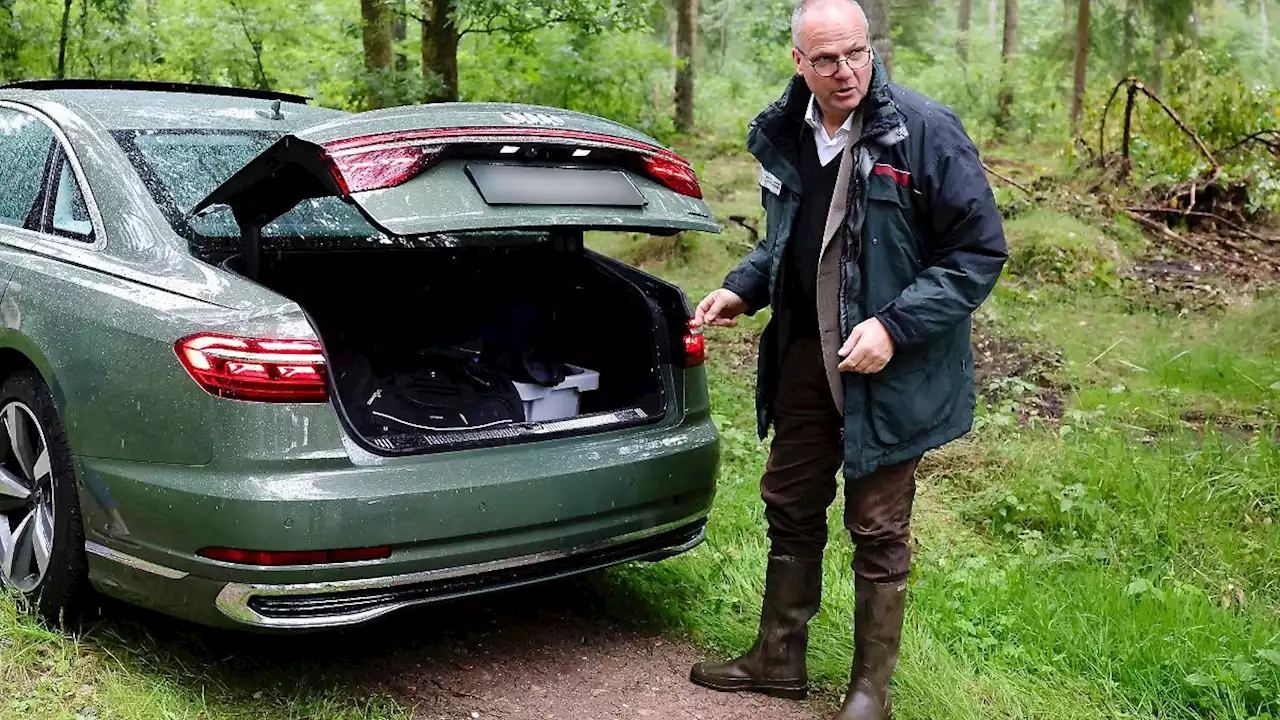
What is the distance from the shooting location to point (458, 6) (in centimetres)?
884

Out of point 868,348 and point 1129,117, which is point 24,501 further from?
point 1129,117

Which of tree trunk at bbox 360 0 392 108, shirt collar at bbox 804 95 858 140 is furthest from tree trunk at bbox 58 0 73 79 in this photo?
shirt collar at bbox 804 95 858 140

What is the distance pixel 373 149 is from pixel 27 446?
5.09 ft

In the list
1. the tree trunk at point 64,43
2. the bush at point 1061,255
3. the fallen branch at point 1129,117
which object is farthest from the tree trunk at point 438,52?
the fallen branch at point 1129,117

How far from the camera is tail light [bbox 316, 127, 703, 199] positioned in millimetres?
2809

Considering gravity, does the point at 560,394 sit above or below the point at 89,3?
below

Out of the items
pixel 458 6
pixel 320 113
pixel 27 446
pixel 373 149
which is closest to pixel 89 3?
pixel 458 6

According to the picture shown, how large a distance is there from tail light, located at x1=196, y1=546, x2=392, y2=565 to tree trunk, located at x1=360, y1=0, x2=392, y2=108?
24.7 ft

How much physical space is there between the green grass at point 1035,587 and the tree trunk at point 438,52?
4.34 meters

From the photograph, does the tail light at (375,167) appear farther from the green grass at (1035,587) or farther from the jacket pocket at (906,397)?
the green grass at (1035,587)

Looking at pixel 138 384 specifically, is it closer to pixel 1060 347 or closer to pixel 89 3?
pixel 1060 347

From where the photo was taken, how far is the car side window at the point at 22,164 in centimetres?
374

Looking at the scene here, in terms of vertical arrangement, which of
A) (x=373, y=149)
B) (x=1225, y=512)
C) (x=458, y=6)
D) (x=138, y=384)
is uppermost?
(x=458, y=6)

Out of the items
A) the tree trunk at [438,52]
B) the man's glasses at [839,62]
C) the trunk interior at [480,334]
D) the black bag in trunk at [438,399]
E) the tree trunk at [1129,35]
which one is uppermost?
the tree trunk at [1129,35]
